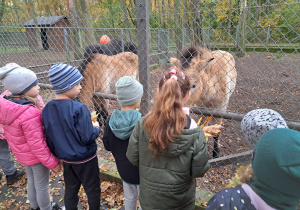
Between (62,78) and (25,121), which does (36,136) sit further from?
(62,78)

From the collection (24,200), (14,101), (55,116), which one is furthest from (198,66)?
(24,200)

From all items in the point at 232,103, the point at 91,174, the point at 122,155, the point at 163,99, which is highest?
the point at 163,99

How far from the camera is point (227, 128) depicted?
5.07m

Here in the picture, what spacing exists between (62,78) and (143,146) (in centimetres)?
102

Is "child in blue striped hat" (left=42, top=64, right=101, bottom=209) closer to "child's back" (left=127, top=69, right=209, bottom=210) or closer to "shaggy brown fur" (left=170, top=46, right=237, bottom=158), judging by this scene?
"child's back" (left=127, top=69, right=209, bottom=210)

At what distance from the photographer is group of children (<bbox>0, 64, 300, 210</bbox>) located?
35.7 inches

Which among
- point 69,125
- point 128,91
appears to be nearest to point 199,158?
point 128,91

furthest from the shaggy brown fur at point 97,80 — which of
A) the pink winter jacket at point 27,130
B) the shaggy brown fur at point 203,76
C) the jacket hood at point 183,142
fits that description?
the jacket hood at point 183,142

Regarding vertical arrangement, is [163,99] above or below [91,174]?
above

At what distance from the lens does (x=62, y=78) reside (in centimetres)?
195

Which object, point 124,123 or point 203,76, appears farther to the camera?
point 203,76

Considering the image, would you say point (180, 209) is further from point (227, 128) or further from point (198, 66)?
point (227, 128)

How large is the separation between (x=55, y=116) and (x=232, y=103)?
5.65m

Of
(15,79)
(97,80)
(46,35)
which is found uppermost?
(46,35)
